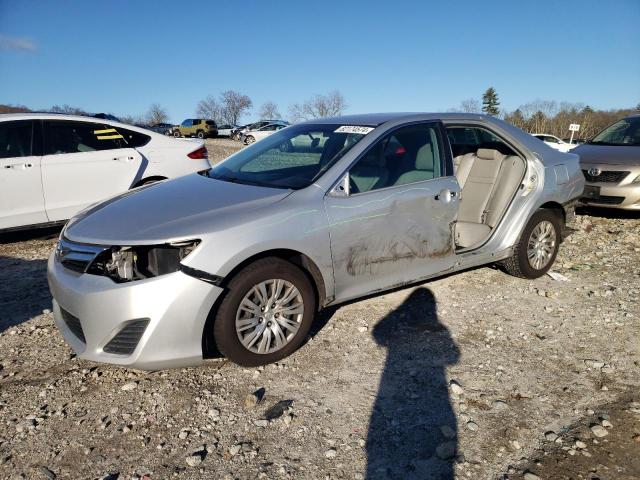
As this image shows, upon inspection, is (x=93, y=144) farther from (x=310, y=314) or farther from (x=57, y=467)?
(x=57, y=467)

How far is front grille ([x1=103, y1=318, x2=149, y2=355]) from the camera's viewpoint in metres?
2.75

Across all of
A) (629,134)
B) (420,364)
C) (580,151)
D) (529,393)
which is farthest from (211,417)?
(629,134)

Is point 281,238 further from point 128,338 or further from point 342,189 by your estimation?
point 128,338

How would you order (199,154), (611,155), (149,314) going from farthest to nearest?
1. (611,155)
2. (199,154)
3. (149,314)

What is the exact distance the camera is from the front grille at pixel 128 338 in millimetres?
2746

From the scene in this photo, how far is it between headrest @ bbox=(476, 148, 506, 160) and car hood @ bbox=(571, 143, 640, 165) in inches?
130

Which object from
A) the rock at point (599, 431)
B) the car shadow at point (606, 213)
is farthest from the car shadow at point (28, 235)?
the car shadow at point (606, 213)

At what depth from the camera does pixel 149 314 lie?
2.72 m

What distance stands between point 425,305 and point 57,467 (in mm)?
2975

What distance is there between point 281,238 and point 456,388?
145cm

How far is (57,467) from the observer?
2.32 meters

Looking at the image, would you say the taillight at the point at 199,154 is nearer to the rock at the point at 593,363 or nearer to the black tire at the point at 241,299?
the black tire at the point at 241,299

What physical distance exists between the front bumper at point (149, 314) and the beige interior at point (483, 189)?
277cm

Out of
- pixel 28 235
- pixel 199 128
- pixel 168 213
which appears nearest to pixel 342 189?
pixel 168 213
